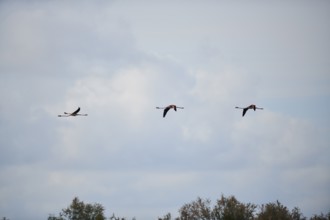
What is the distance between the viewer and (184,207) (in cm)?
12531

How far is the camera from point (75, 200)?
133m

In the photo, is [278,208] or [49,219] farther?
[49,219]

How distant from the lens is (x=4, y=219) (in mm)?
152750

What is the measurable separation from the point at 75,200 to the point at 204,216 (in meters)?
24.6

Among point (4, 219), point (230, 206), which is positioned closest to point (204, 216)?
point (230, 206)

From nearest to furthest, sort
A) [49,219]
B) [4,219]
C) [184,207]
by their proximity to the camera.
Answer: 1. [184,207]
2. [49,219]
3. [4,219]

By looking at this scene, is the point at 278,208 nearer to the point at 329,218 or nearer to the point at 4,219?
the point at 329,218

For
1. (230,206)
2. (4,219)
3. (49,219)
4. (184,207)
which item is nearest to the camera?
(230,206)

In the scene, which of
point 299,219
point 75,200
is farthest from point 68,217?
point 299,219

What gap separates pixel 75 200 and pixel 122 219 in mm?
17460

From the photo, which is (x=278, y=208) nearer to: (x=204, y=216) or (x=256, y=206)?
(x=256, y=206)

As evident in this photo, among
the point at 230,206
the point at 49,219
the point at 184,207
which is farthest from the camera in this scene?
the point at 49,219

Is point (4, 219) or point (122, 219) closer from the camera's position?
point (122, 219)

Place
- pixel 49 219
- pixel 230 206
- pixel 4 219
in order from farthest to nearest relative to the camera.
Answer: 1. pixel 4 219
2. pixel 49 219
3. pixel 230 206
